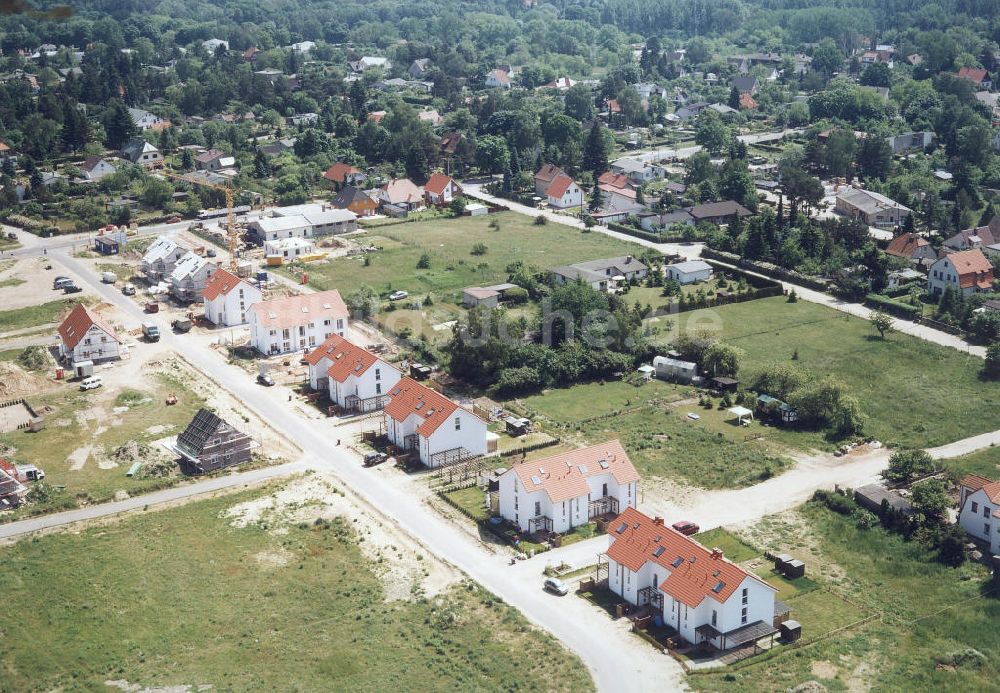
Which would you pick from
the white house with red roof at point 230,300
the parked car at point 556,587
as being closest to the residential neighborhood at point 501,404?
the white house with red roof at point 230,300

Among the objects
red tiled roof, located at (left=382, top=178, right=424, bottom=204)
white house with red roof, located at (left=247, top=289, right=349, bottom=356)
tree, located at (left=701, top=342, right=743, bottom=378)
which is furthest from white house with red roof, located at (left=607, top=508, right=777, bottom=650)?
red tiled roof, located at (left=382, top=178, right=424, bottom=204)

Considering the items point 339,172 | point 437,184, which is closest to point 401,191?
point 437,184

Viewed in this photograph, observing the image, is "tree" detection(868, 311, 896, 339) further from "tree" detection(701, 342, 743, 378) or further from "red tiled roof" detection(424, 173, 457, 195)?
"red tiled roof" detection(424, 173, 457, 195)

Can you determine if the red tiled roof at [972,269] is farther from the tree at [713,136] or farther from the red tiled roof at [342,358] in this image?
the tree at [713,136]

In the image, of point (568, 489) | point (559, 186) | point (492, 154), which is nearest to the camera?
point (568, 489)

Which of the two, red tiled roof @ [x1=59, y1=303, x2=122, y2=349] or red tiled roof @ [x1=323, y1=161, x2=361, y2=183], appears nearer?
red tiled roof @ [x1=59, y1=303, x2=122, y2=349]

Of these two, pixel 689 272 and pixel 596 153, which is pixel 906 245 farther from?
pixel 596 153

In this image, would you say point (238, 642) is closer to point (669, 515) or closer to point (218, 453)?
point (218, 453)

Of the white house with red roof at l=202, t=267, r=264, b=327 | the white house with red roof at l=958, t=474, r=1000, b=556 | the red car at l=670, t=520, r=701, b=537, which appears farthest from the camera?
the white house with red roof at l=202, t=267, r=264, b=327
